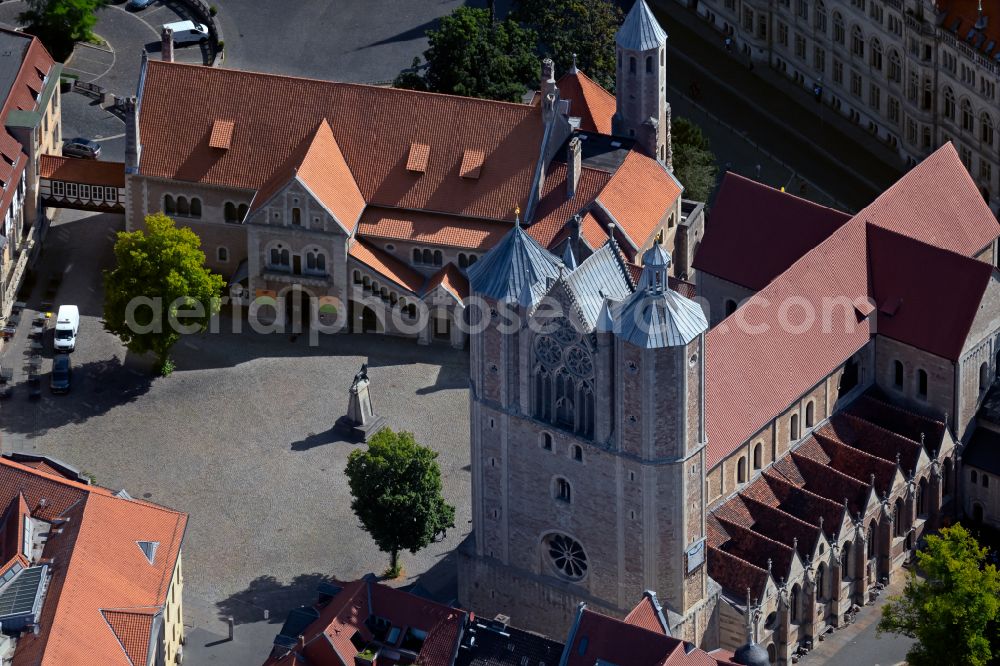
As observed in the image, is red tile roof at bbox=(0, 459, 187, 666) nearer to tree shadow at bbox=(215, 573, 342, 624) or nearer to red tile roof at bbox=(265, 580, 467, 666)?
tree shadow at bbox=(215, 573, 342, 624)

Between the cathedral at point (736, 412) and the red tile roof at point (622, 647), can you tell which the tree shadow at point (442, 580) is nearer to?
the cathedral at point (736, 412)

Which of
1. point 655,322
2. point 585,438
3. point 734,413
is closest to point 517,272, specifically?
point 655,322

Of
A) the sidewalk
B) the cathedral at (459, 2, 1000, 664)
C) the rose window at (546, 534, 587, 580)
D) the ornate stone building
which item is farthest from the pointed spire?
the sidewalk

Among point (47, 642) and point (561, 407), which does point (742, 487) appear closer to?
point (561, 407)

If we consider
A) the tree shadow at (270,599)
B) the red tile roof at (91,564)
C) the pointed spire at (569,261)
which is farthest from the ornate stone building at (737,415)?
the red tile roof at (91,564)

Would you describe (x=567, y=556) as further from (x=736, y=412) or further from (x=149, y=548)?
(x=149, y=548)

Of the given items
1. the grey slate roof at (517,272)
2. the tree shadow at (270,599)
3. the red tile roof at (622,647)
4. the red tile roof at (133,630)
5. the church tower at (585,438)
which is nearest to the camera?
the red tile roof at (622,647)
